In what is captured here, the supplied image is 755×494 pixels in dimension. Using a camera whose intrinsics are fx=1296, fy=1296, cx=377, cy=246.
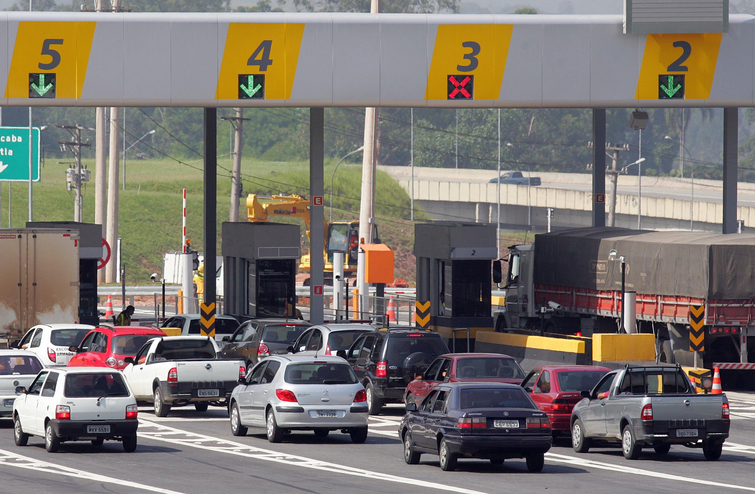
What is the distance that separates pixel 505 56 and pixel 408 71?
2.36m

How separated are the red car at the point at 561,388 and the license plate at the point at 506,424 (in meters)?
3.70

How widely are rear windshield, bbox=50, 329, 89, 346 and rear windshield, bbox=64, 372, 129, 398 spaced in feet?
31.7

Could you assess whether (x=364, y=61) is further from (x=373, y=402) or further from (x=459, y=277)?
(x=373, y=402)

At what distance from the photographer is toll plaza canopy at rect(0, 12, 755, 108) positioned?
99.8 ft

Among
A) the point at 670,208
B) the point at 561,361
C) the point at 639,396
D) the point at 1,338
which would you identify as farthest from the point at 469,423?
the point at 670,208

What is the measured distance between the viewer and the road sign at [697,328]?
92.9 ft

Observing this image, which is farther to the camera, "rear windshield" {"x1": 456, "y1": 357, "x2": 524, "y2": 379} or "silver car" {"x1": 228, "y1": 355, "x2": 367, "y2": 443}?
"rear windshield" {"x1": 456, "y1": 357, "x2": 524, "y2": 379}

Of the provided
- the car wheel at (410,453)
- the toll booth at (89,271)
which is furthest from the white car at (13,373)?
the toll booth at (89,271)

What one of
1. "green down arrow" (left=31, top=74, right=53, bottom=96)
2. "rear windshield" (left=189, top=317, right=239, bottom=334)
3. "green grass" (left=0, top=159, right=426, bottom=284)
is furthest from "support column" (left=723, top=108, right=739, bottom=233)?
"green grass" (left=0, top=159, right=426, bottom=284)

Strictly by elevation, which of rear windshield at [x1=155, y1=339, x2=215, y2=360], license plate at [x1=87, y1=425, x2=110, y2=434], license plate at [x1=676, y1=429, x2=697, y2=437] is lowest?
license plate at [x1=87, y1=425, x2=110, y2=434]

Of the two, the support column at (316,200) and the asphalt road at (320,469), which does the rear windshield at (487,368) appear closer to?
the asphalt road at (320,469)

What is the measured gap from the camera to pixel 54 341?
2909 cm

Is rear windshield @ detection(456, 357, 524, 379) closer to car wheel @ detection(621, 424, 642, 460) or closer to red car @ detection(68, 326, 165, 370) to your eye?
car wheel @ detection(621, 424, 642, 460)

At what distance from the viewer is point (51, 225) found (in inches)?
1565
